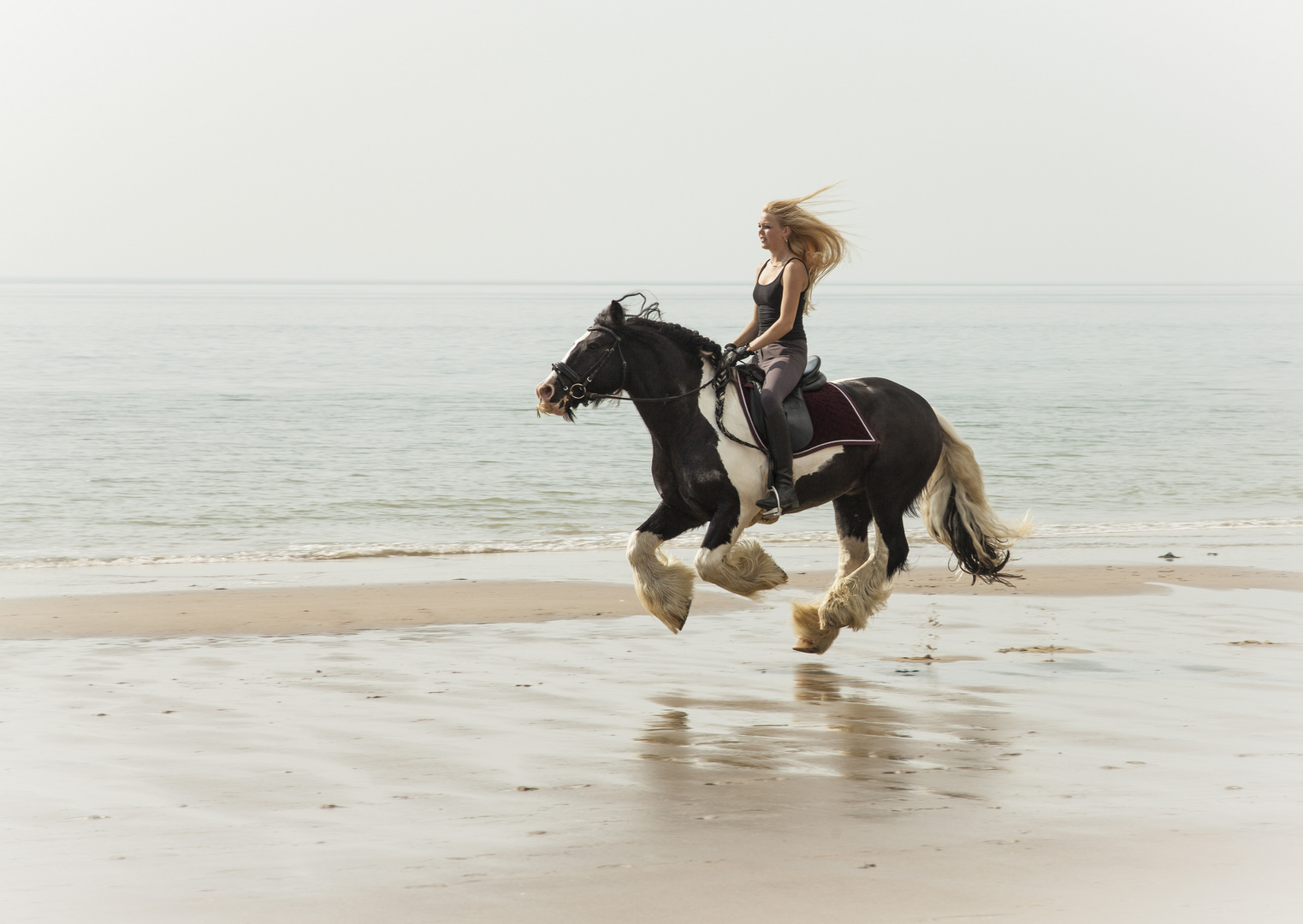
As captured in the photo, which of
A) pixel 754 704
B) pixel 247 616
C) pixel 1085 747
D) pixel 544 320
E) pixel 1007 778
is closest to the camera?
pixel 1007 778

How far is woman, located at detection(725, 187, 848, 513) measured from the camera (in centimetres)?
818

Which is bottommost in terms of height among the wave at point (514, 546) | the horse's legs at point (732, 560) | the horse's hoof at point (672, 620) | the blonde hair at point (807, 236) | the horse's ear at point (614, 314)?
the wave at point (514, 546)

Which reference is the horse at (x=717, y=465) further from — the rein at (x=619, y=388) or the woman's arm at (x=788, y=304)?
the woman's arm at (x=788, y=304)

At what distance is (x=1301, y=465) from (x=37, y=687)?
21.2m

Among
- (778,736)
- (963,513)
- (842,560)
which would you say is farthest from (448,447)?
(778,736)

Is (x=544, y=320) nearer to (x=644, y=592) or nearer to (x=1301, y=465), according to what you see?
(x=1301, y=465)

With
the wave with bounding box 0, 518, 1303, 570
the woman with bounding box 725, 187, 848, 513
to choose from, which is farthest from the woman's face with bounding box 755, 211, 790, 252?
the wave with bounding box 0, 518, 1303, 570

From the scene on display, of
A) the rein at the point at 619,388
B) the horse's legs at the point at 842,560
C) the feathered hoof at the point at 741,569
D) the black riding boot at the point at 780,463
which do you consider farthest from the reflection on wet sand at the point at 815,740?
the rein at the point at 619,388

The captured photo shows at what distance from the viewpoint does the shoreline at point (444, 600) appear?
959 cm

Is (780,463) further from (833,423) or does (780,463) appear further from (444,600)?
(444,600)

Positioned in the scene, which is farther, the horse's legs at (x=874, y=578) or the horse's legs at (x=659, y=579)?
the horse's legs at (x=874, y=578)

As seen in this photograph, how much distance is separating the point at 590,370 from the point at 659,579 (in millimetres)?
1396

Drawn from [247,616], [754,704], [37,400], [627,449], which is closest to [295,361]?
[37,400]

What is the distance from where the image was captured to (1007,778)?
5434mm
